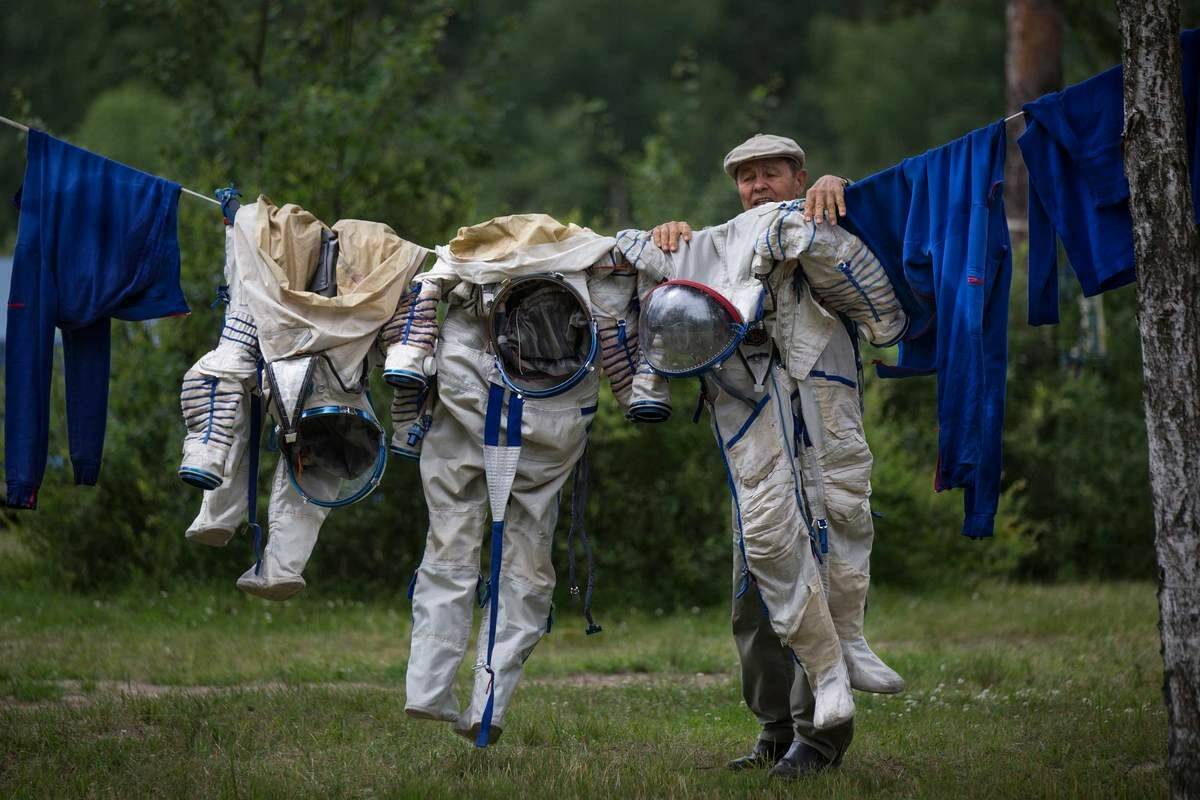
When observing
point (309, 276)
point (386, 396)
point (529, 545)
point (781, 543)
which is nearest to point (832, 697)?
point (781, 543)

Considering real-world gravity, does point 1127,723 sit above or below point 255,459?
below

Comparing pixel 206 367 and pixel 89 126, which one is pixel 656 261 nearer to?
pixel 206 367

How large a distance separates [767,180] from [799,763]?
2.37 m

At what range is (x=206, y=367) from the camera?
6168 millimetres

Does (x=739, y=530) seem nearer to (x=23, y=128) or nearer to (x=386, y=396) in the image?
(x=23, y=128)

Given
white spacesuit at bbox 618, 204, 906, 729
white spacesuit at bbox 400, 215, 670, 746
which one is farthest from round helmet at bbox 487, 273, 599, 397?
white spacesuit at bbox 618, 204, 906, 729

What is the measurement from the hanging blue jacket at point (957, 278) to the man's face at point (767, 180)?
0.35 metres

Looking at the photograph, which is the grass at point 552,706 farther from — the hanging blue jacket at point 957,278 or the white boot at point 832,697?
the hanging blue jacket at point 957,278

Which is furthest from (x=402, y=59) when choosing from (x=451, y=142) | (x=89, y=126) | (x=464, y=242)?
(x=89, y=126)

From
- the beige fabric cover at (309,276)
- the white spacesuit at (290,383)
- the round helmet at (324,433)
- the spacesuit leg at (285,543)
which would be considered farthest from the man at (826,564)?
the spacesuit leg at (285,543)

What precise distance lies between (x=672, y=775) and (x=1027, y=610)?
5.98m

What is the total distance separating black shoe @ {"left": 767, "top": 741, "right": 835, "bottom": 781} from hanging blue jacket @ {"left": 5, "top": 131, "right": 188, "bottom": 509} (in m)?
3.17

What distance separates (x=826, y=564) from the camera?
6.03 metres

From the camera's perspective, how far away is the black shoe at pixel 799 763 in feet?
19.8
